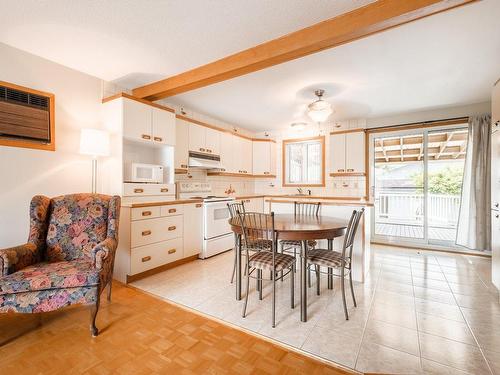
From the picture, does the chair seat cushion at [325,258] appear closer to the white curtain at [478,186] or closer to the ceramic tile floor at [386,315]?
the ceramic tile floor at [386,315]

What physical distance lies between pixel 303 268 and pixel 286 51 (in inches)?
77.2

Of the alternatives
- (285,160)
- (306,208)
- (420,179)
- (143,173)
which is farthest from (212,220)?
(420,179)

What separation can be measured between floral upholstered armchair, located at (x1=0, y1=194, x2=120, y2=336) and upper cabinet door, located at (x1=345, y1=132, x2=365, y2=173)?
422cm

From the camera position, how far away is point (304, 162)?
5574 millimetres

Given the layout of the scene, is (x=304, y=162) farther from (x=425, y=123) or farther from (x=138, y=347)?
(x=138, y=347)

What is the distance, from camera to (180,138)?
383cm

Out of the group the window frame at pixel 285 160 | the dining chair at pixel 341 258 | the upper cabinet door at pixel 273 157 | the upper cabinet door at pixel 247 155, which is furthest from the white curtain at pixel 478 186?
the upper cabinet door at pixel 247 155

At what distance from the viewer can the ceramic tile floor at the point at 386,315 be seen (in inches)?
63.1

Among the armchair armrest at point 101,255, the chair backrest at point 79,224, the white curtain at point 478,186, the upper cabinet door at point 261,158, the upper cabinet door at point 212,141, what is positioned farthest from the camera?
the upper cabinet door at point 261,158

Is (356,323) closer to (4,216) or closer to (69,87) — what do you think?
(4,216)

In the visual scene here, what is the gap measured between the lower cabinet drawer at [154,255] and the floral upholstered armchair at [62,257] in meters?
0.50

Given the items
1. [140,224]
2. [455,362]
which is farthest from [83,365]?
[455,362]

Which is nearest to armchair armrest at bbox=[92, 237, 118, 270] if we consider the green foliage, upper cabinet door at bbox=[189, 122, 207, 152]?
upper cabinet door at bbox=[189, 122, 207, 152]

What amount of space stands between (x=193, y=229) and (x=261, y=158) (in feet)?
8.74
